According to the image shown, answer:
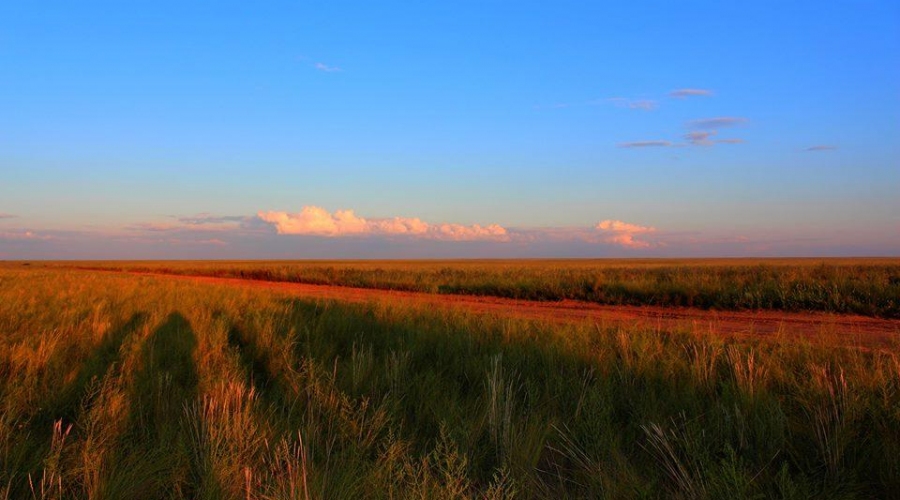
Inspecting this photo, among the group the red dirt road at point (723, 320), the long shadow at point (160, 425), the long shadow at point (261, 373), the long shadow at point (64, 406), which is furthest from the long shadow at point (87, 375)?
the red dirt road at point (723, 320)

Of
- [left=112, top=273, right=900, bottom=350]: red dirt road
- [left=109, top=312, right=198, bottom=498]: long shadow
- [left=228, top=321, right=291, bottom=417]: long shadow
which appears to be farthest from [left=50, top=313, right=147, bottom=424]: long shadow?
[left=112, top=273, right=900, bottom=350]: red dirt road

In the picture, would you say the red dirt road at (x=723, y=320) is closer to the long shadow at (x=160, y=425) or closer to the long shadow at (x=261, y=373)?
the long shadow at (x=261, y=373)

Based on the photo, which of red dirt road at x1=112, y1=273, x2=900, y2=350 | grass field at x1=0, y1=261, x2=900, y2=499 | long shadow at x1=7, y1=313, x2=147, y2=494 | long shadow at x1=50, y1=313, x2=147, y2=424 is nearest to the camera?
grass field at x1=0, y1=261, x2=900, y2=499

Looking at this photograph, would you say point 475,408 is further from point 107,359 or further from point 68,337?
point 68,337

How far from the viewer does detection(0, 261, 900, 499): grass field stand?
295cm

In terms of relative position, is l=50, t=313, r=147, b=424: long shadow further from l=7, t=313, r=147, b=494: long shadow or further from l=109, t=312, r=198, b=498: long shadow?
l=109, t=312, r=198, b=498: long shadow

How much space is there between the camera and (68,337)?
6449 millimetres

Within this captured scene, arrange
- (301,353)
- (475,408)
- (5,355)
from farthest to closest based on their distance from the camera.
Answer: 1. (301,353)
2. (5,355)
3. (475,408)

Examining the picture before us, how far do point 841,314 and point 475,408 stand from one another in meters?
12.2

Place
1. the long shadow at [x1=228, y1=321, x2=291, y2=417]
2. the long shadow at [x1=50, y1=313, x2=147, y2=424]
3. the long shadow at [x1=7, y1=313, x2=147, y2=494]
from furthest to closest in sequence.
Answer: the long shadow at [x1=228, y1=321, x2=291, y2=417], the long shadow at [x1=50, y1=313, x2=147, y2=424], the long shadow at [x1=7, y1=313, x2=147, y2=494]

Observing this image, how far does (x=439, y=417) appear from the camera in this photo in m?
3.98

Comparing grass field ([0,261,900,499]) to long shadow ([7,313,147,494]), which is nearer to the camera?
grass field ([0,261,900,499])

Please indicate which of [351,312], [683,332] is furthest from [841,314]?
[351,312]

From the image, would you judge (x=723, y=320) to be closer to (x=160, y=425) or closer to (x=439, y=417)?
(x=439, y=417)
